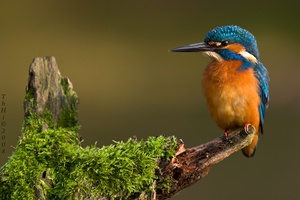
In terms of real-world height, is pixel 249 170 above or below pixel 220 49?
below

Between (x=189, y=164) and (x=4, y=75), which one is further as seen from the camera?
(x=4, y=75)

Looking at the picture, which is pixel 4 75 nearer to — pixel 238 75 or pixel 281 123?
pixel 281 123

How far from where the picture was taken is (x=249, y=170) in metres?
6.46

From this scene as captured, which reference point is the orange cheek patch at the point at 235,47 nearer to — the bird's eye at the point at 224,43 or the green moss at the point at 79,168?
the bird's eye at the point at 224,43

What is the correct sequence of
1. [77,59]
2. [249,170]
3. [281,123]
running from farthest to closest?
[77,59] < [281,123] < [249,170]

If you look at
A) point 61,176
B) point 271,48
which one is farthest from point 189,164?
point 271,48

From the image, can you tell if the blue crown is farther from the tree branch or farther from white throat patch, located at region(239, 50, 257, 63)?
the tree branch

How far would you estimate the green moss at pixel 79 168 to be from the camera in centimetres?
304

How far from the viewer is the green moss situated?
3.04m

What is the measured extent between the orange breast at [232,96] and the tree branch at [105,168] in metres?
0.34

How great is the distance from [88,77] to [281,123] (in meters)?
1.96

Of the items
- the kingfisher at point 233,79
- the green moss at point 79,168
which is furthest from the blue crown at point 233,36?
the green moss at point 79,168

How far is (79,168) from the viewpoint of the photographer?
305 centimetres

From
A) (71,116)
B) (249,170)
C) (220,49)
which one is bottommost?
(249,170)
